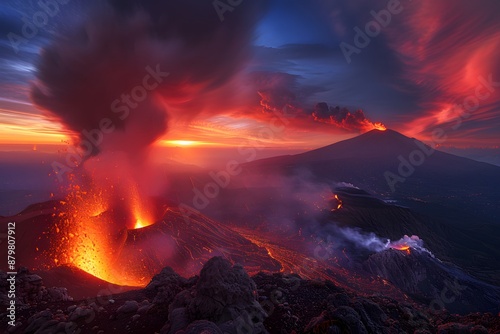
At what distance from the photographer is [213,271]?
10086 millimetres

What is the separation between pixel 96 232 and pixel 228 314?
35753mm

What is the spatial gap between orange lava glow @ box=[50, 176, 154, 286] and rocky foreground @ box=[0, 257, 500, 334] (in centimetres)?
1578

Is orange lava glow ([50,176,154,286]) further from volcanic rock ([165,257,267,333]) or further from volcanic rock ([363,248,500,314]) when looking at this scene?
volcanic rock ([363,248,500,314])

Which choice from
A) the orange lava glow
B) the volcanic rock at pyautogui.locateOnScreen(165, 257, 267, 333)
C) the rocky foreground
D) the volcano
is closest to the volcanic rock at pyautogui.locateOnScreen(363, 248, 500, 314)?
the volcano

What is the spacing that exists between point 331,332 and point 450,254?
335 feet

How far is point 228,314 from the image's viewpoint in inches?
350

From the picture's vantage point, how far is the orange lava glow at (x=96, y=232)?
29888mm

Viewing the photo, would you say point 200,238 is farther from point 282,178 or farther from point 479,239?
point 479,239

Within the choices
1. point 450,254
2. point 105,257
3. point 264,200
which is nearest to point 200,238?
point 105,257

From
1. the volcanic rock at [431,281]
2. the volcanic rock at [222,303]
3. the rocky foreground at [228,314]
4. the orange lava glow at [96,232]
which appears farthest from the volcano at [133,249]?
the volcanic rock at [431,281]

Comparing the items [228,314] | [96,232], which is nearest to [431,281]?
[228,314]

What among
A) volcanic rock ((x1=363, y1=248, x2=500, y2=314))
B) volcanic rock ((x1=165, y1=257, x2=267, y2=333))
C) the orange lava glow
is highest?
volcanic rock ((x1=165, y1=257, x2=267, y2=333))

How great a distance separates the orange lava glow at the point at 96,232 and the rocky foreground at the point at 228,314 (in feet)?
51.8

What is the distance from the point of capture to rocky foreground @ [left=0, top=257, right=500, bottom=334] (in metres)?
8.13
